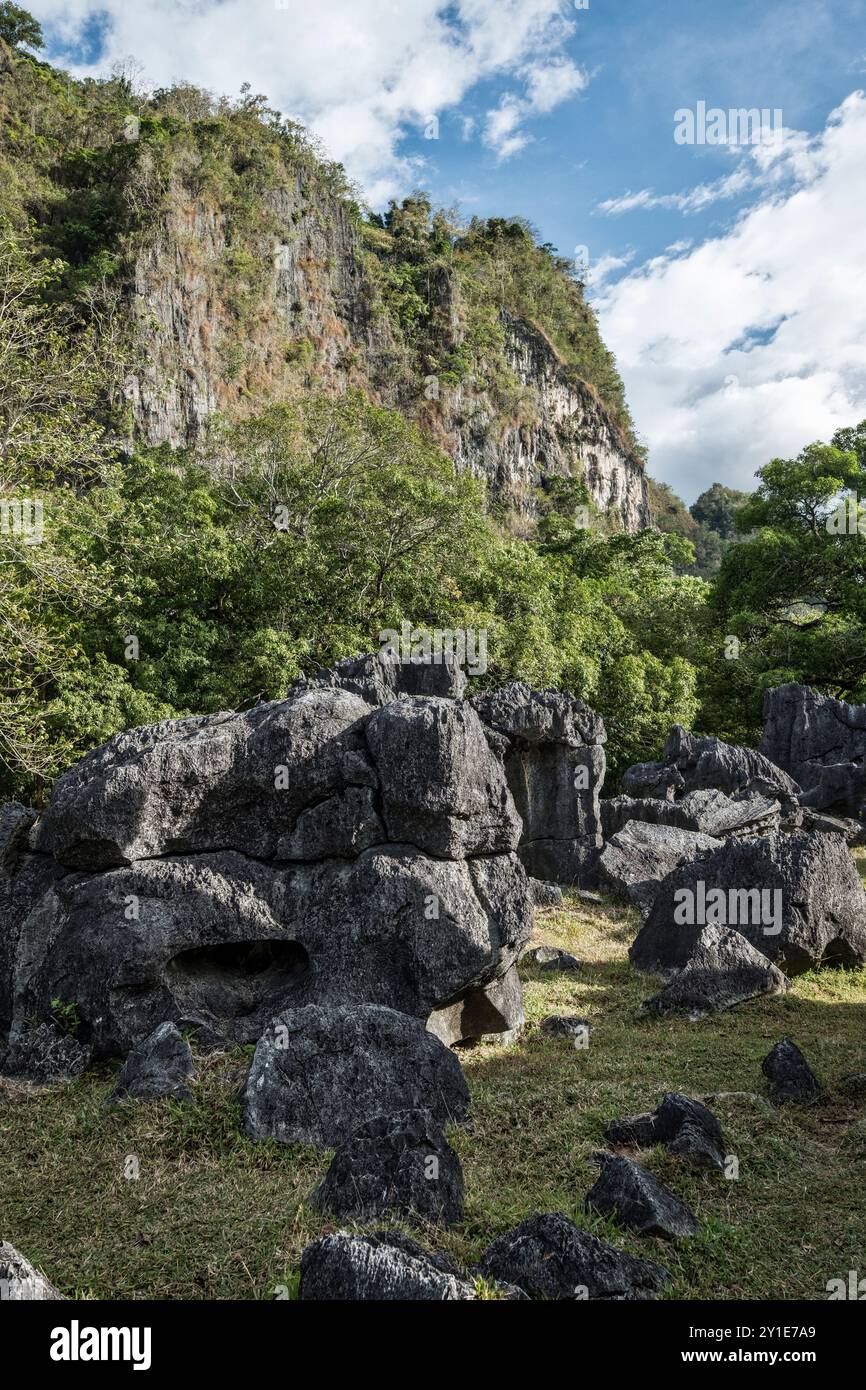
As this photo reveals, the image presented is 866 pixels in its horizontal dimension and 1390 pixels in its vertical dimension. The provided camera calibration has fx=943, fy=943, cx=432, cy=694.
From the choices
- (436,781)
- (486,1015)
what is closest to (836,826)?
(486,1015)

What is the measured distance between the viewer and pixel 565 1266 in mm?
4965

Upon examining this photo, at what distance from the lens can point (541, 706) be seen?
18.5 metres

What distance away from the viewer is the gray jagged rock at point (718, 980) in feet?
36.6

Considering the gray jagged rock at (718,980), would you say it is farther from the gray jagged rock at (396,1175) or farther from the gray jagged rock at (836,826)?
the gray jagged rock at (836,826)

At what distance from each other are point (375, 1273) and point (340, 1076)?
9.88 feet

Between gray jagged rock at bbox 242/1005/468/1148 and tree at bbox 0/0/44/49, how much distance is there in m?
65.5

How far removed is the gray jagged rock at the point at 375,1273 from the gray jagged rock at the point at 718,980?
266 inches

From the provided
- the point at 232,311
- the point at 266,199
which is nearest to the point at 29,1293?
the point at 232,311

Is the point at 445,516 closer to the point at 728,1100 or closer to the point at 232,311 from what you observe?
the point at 728,1100

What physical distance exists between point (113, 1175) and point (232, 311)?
5005 centimetres

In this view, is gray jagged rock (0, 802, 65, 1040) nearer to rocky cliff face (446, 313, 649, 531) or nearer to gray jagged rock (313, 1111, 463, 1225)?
gray jagged rock (313, 1111, 463, 1225)

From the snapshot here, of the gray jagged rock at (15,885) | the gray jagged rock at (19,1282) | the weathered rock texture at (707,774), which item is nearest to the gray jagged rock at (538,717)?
the weathered rock texture at (707,774)

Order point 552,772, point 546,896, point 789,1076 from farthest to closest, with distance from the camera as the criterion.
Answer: point 552,772 < point 546,896 < point 789,1076
